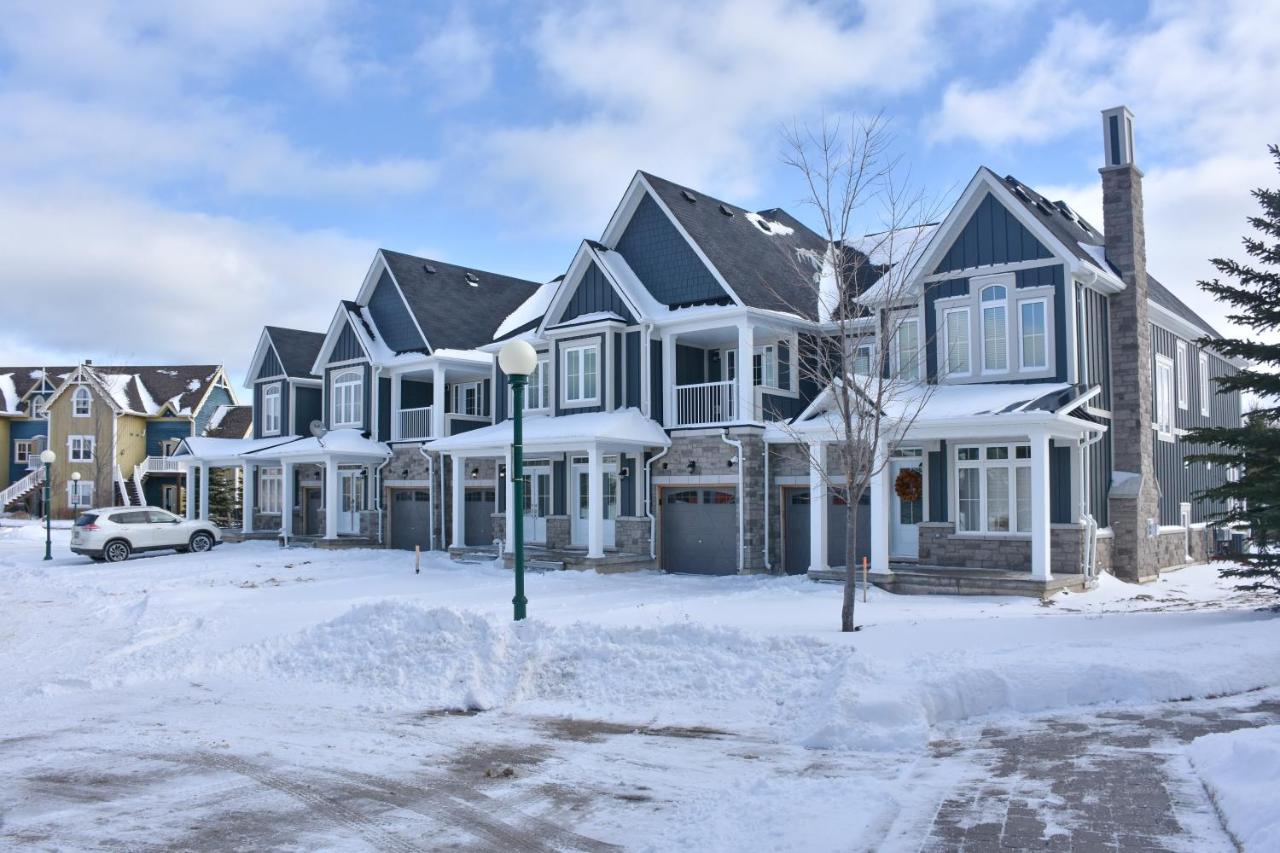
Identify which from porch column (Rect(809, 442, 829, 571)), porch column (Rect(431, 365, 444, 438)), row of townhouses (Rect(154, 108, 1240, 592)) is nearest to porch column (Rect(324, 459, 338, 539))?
row of townhouses (Rect(154, 108, 1240, 592))

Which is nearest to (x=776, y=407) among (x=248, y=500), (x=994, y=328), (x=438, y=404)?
(x=994, y=328)

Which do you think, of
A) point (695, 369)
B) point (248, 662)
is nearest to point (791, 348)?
point (695, 369)

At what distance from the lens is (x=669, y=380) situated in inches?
920

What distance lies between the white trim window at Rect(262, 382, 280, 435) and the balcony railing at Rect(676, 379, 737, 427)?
18.5 metres

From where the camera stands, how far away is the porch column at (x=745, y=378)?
21.8 meters

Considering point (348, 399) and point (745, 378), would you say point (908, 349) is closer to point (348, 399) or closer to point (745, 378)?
point (745, 378)

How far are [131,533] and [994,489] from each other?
2287 cm

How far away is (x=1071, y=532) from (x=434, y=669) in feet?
40.5

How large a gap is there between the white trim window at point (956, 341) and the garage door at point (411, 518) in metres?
15.8

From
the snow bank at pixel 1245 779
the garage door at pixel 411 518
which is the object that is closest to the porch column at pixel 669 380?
the garage door at pixel 411 518

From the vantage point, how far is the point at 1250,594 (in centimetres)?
1767

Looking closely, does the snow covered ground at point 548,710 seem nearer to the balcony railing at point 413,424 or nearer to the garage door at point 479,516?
the garage door at point 479,516

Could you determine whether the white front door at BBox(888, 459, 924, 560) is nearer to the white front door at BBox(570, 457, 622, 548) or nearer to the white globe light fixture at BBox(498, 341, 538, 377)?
the white front door at BBox(570, 457, 622, 548)

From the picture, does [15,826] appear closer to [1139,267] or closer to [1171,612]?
[1171,612]
